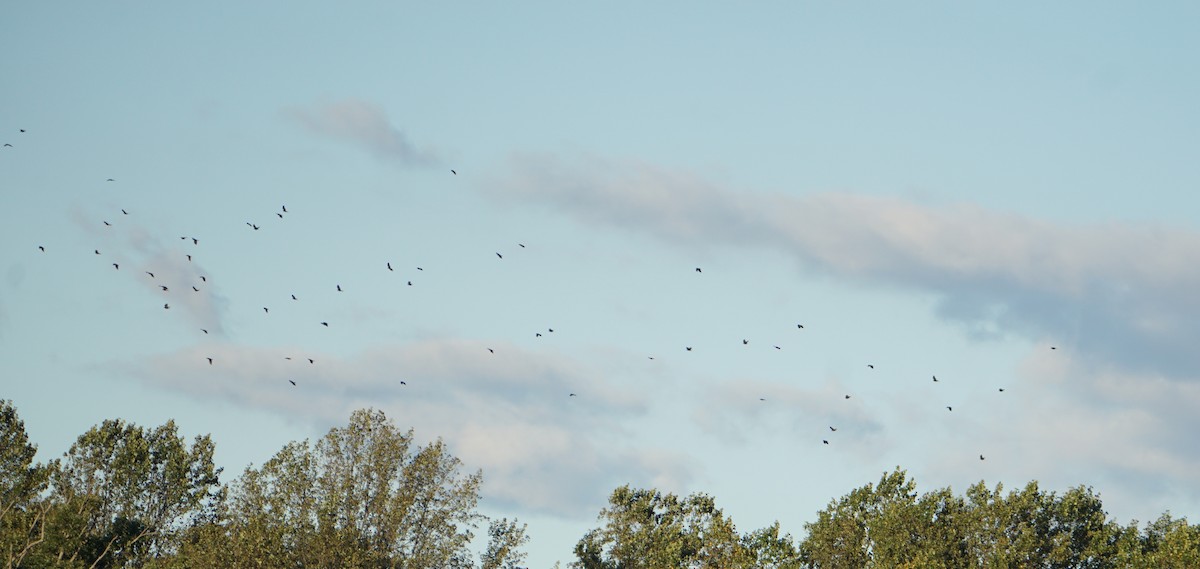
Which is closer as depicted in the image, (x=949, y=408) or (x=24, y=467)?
(x=949, y=408)

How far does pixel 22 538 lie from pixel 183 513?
26436 mm

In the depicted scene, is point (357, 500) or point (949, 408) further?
point (949, 408)

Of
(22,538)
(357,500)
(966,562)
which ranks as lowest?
(22,538)

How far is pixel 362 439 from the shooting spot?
96.6 m

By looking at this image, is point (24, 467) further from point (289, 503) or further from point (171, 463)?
point (289, 503)

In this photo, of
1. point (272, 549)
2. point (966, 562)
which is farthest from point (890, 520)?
point (272, 549)

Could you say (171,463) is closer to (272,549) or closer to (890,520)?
(272,549)

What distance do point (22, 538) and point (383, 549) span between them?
22071 mm

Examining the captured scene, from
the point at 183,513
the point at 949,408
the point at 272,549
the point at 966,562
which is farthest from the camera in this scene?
the point at 183,513

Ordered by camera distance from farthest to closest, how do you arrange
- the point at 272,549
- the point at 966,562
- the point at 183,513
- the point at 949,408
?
the point at 183,513 → the point at 966,562 → the point at 949,408 → the point at 272,549

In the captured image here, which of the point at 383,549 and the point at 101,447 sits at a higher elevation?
the point at 101,447

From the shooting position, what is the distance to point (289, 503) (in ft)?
311

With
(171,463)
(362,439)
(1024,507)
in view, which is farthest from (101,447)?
(1024,507)

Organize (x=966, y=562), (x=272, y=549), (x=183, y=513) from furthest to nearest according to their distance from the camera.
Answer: (x=183, y=513) → (x=966, y=562) → (x=272, y=549)
